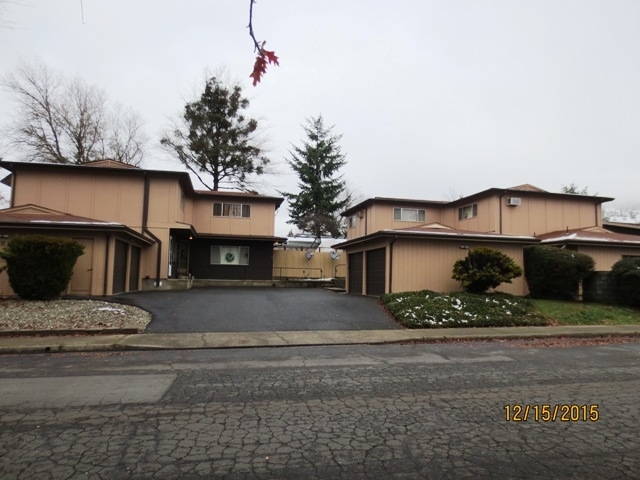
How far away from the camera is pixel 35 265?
1358cm

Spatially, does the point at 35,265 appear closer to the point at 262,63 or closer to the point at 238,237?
the point at 262,63

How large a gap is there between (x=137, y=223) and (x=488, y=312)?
55.8 feet

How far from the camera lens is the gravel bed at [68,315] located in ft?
37.1

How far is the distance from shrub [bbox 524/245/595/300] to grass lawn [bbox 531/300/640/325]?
4.00 feet

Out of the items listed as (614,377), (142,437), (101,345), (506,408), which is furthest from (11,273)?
(614,377)

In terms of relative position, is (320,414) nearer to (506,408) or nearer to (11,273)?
(506,408)

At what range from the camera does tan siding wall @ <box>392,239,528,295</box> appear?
17953mm

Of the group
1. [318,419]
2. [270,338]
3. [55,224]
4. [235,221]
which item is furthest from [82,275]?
[318,419]

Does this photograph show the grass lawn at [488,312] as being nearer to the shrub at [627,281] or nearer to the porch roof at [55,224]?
the shrub at [627,281]

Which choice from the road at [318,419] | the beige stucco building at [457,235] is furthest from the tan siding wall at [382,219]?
the road at [318,419]

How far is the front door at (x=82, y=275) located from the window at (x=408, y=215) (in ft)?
59.5

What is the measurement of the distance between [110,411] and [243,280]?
76.0ft

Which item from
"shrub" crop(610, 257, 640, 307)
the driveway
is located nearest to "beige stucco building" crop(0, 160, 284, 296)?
the driveway

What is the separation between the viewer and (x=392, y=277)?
58.5ft
